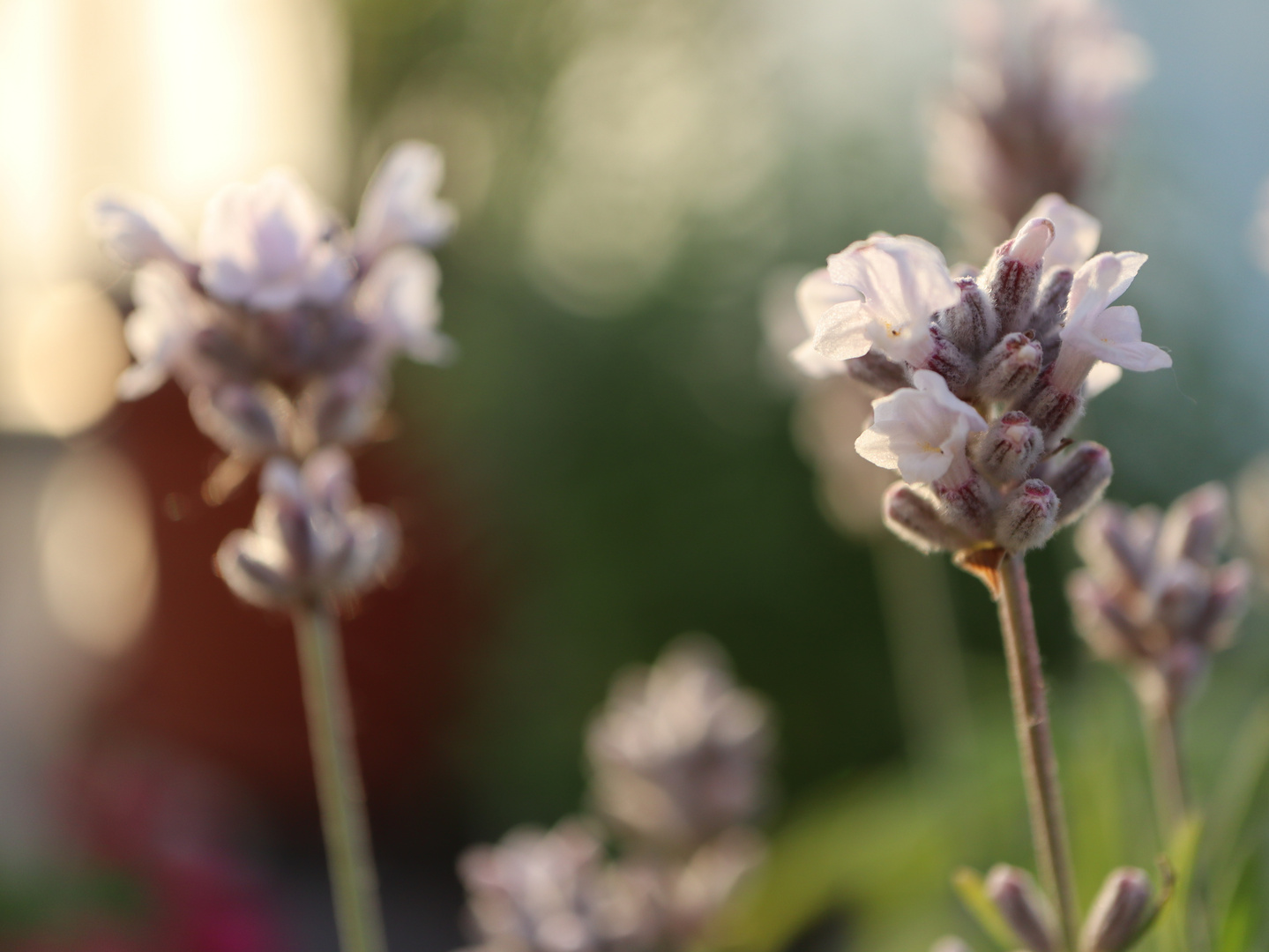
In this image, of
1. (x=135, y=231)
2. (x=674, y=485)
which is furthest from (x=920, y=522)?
(x=674, y=485)

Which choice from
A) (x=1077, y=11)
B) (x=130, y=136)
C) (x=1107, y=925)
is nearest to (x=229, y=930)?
(x=1107, y=925)

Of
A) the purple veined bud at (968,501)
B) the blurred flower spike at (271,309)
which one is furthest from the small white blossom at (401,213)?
the purple veined bud at (968,501)

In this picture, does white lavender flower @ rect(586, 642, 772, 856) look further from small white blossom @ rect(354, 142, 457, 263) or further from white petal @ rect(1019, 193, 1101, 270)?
white petal @ rect(1019, 193, 1101, 270)

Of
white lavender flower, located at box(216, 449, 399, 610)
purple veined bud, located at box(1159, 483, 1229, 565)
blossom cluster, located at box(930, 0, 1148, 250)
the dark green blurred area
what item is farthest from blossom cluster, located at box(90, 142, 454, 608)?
the dark green blurred area

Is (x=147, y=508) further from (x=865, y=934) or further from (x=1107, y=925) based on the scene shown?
(x=1107, y=925)

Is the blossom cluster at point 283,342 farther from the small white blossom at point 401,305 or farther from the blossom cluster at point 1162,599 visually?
the blossom cluster at point 1162,599

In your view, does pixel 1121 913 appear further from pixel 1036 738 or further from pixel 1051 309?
pixel 1051 309
